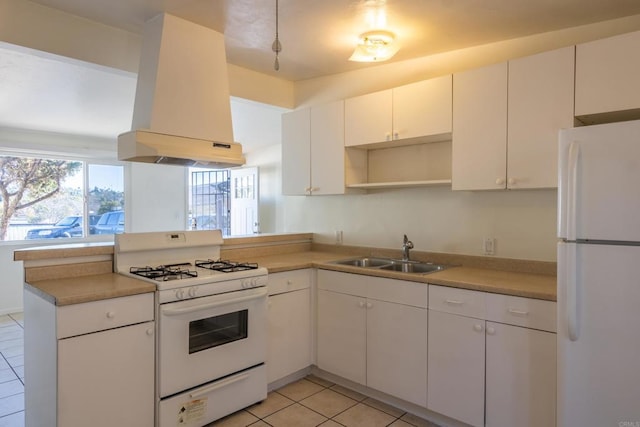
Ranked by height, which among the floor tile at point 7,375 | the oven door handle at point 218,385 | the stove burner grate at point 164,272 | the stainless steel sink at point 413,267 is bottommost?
the floor tile at point 7,375

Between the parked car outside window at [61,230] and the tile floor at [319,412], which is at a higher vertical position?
the parked car outside window at [61,230]

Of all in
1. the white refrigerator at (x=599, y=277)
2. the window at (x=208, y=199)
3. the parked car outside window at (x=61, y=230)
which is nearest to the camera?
the white refrigerator at (x=599, y=277)

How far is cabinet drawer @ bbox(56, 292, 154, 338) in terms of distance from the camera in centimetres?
177

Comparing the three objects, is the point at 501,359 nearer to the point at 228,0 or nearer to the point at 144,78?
the point at 228,0

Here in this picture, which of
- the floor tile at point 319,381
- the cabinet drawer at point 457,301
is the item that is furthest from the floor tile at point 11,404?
the cabinet drawer at point 457,301

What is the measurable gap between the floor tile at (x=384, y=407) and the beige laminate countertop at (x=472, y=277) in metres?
0.86

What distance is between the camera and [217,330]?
7.82ft

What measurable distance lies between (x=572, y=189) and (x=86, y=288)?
233 centimetres

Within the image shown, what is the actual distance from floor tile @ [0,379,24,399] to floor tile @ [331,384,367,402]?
2.27 meters

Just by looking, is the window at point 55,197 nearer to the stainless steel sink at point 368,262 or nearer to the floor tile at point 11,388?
the floor tile at point 11,388

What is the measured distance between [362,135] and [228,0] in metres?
1.32

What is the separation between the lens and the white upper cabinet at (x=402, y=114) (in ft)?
8.54

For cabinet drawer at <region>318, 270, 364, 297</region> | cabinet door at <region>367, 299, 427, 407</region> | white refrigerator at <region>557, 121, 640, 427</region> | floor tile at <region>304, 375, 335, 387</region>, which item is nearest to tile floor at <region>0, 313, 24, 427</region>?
floor tile at <region>304, 375, 335, 387</region>

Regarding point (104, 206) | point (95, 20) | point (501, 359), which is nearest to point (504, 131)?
point (501, 359)
